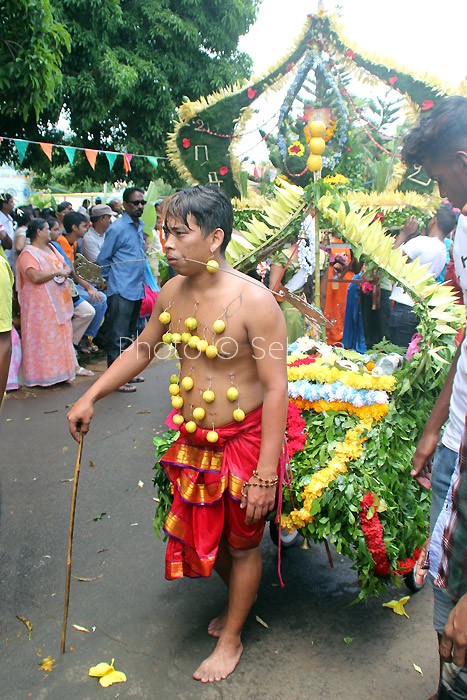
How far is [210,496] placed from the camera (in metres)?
2.32

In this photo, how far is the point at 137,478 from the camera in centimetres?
425

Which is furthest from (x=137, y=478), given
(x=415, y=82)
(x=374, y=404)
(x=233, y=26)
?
(x=233, y=26)

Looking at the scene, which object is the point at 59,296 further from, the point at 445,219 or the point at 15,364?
the point at 445,219

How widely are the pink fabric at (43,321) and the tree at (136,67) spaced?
6.16 m

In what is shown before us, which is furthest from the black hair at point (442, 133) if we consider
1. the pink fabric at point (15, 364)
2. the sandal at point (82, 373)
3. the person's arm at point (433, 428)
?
the sandal at point (82, 373)

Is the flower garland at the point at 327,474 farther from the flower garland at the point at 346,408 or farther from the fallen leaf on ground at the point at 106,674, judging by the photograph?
the fallen leaf on ground at the point at 106,674

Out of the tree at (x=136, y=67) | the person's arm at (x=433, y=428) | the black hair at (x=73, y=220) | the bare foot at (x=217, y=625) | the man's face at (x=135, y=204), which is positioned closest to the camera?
the person's arm at (x=433, y=428)

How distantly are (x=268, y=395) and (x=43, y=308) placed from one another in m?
4.73

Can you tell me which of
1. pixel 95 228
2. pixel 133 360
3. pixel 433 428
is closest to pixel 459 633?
pixel 433 428

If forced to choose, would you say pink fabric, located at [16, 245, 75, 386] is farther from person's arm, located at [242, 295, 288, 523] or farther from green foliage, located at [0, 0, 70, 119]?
person's arm, located at [242, 295, 288, 523]

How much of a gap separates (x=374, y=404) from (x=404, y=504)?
445mm

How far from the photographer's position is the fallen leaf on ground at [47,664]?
2.40 m

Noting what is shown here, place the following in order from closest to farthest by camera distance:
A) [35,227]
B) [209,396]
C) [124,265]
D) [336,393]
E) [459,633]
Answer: [459,633] → [209,396] → [336,393] → [35,227] → [124,265]

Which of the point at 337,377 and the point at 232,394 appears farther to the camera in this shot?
the point at 337,377
